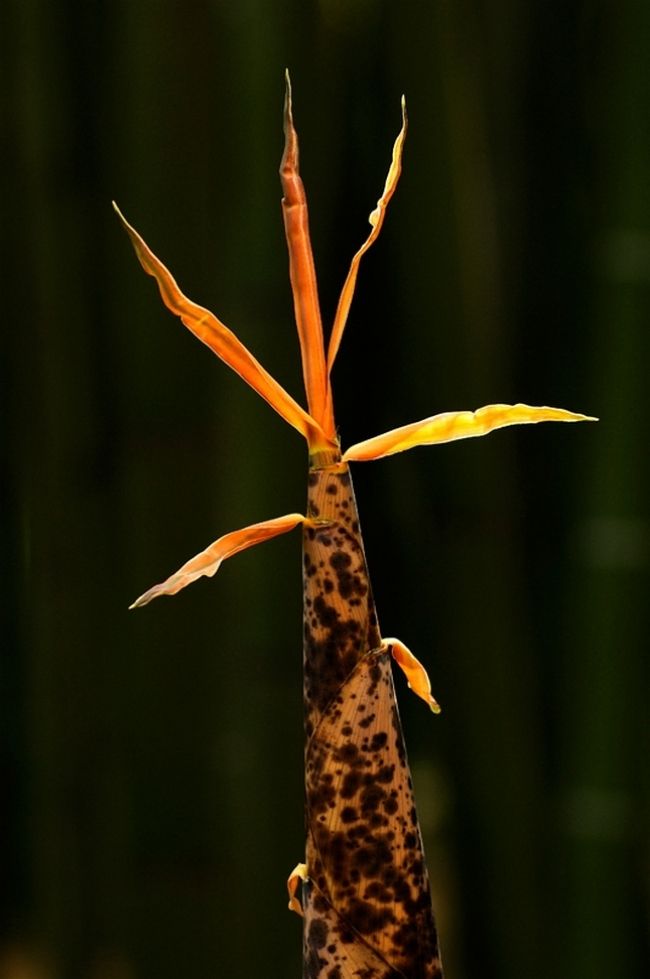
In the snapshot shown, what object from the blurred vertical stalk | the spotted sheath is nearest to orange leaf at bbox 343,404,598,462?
the spotted sheath

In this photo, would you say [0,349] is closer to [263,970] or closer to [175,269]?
[175,269]

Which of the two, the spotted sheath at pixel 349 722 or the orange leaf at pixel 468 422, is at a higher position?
the orange leaf at pixel 468 422

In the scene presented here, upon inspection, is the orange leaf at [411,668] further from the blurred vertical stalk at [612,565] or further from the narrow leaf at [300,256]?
the blurred vertical stalk at [612,565]

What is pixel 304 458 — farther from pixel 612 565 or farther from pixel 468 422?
pixel 468 422

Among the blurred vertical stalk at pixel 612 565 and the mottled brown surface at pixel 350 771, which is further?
the blurred vertical stalk at pixel 612 565

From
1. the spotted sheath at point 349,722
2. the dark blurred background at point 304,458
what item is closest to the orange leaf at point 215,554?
the spotted sheath at point 349,722

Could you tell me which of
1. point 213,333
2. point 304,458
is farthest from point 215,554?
point 304,458
